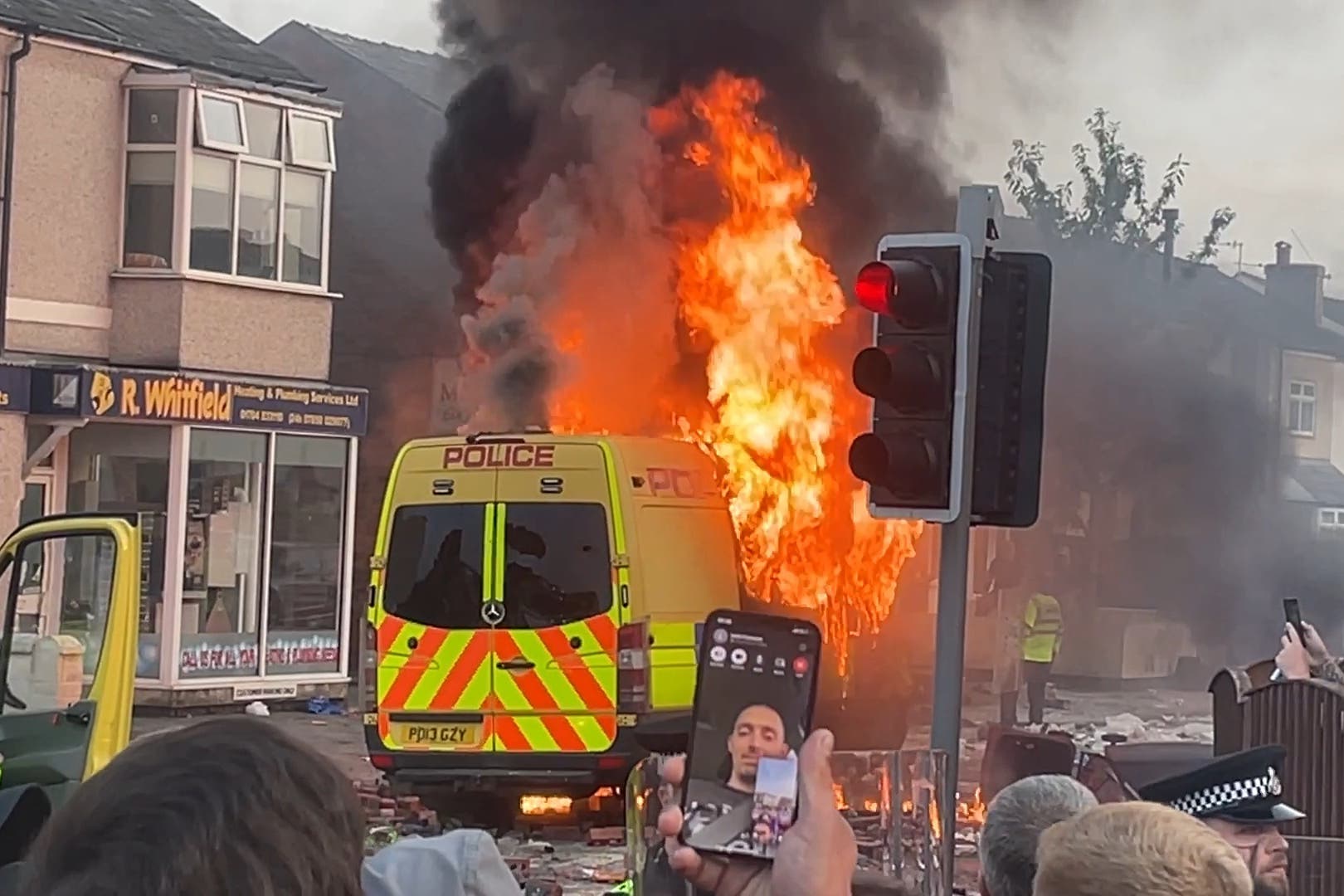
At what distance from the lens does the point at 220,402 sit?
20.9 m

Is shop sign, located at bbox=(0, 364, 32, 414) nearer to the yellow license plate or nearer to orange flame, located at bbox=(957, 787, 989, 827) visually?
the yellow license plate

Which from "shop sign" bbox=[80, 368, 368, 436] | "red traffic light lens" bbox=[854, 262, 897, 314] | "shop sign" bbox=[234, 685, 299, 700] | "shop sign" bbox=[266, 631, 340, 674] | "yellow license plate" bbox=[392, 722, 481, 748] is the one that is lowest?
"shop sign" bbox=[234, 685, 299, 700]

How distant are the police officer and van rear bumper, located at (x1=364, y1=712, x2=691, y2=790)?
689 cm

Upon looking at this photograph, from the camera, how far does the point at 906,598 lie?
18.8 meters

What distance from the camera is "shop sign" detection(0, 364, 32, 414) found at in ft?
63.5

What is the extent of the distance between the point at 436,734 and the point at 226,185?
11022 millimetres

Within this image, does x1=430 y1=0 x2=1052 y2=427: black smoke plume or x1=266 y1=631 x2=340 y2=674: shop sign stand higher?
x1=430 y1=0 x2=1052 y2=427: black smoke plume

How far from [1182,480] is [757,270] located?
36.7 ft

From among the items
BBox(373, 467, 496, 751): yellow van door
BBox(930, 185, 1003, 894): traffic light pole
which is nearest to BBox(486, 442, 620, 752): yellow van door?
BBox(373, 467, 496, 751): yellow van door

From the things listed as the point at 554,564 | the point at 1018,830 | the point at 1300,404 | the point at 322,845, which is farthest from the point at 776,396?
the point at 322,845

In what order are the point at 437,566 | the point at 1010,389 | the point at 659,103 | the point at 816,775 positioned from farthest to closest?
1. the point at 659,103
2. the point at 437,566
3. the point at 1010,389
4. the point at 816,775

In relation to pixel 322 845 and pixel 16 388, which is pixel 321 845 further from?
pixel 16 388

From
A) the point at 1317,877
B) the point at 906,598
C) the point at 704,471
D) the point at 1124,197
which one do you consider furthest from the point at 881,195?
the point at 1317,877

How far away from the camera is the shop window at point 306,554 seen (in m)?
21.9
